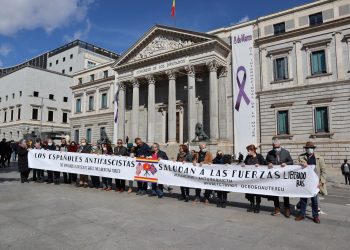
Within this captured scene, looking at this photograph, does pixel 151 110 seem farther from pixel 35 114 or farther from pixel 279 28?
pixel 35 114

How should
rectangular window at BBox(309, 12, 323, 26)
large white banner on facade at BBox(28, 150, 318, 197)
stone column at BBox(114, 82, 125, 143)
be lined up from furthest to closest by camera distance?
stone column at BBox(114, 82, 125, 143), rectangular window at BBox(309, 12, 323, 26), large white banner on facade at BBox(28, 150, 318, 197)

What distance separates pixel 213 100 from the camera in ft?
100

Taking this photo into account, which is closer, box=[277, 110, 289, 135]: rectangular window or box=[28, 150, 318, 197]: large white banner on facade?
box=[28, 150, 318, 197]: large white banner on facade

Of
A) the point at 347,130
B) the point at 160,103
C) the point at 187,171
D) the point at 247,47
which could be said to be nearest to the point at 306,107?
the point at 347,130

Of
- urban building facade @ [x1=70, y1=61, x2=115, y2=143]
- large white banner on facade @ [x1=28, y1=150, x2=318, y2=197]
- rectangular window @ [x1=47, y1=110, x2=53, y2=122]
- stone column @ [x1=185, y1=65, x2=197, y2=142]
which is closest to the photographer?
large white banner on facade @ [x1=28, y1=150, x2=318, y2=197]

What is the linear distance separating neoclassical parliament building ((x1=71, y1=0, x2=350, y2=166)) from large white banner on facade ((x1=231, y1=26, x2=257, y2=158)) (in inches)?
6.0

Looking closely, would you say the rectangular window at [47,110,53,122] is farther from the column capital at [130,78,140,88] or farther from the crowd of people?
A: the crowd of people

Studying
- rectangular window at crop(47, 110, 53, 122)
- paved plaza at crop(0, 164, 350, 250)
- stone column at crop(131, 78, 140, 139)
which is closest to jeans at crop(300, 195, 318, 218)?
paved plaza at crop(0, 164, 350, 250)

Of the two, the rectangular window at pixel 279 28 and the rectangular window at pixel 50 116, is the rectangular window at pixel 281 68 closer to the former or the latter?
the rectangular window at pixel 279 28

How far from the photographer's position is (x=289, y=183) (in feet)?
26.9

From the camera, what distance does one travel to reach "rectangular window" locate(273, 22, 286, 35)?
29.1 m

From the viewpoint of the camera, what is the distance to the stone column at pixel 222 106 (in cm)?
3072

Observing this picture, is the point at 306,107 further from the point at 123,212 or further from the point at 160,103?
the point at 123,212

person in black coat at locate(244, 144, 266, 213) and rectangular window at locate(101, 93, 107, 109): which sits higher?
rectangular window at locate(101, 93, 107, 109)
